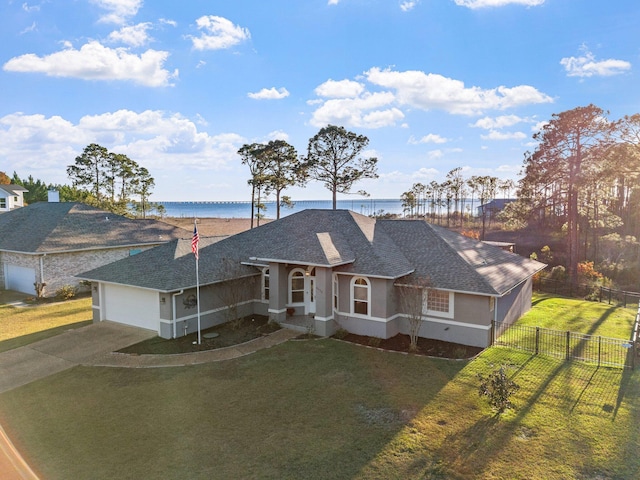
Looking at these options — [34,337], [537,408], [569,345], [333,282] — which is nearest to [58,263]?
[34,337]

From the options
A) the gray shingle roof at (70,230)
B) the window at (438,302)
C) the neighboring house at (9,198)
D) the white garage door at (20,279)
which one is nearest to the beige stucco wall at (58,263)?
the white garage door at (20,279)

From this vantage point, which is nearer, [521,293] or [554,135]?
[521,293]

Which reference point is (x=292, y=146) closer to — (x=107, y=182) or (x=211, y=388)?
(x=107, y=182)

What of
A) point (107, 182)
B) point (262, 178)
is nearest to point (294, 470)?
point (262, 178)

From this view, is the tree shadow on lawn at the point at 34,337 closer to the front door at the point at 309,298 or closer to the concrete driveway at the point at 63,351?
the concrete driveway at the point at 63,351

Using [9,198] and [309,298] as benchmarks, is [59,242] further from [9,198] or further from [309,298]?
[9,198]
